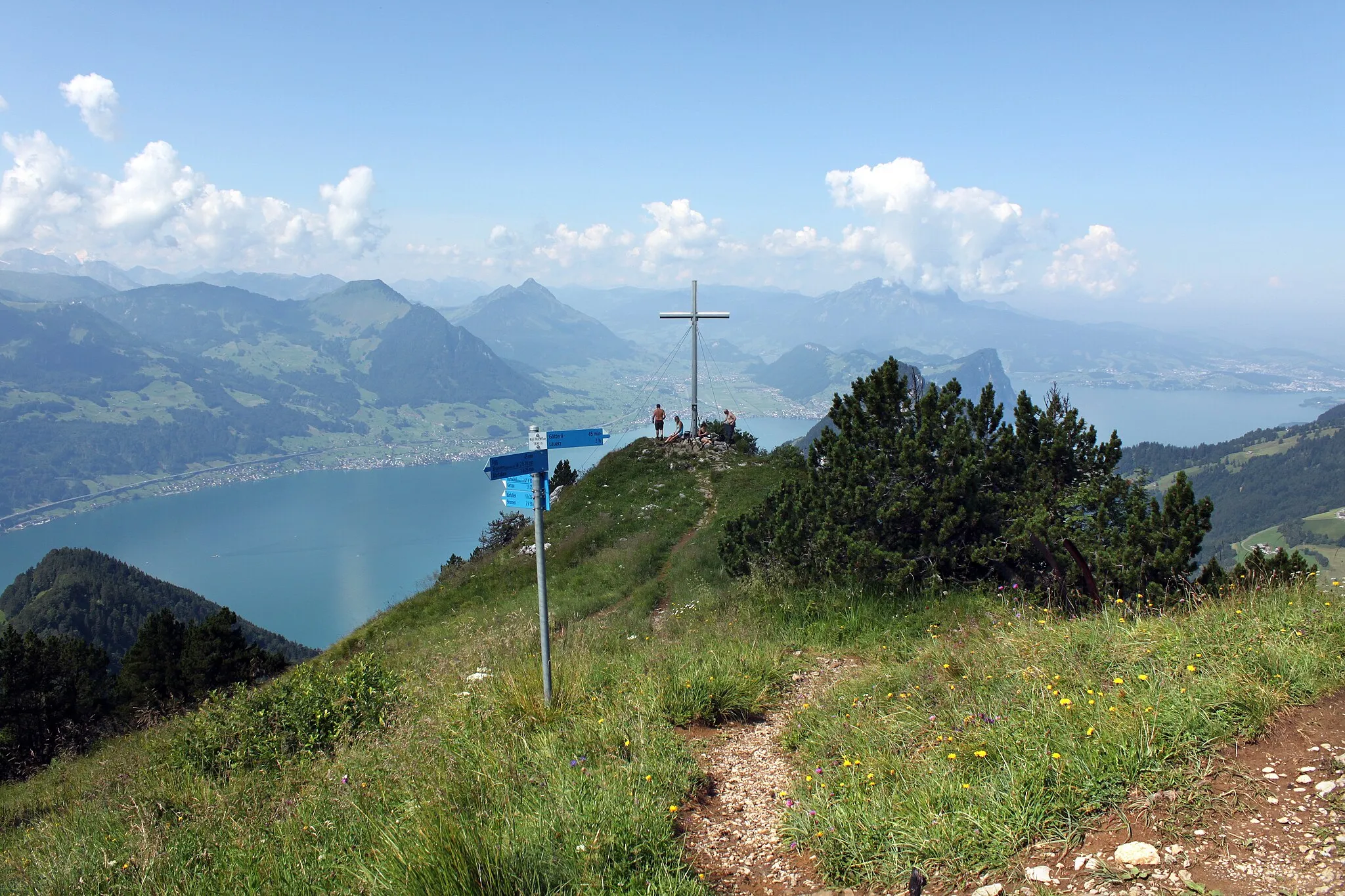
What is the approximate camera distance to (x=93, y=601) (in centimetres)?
8262

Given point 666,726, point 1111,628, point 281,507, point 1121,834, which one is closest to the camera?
point 1121,834

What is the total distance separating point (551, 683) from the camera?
6.59 m

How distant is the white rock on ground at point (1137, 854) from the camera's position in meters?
3.24

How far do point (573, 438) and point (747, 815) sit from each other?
3.48 m

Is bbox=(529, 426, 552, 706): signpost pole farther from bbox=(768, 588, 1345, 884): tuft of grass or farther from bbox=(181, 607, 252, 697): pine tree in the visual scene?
bbox=(181, 607, 252, 697): pine tree

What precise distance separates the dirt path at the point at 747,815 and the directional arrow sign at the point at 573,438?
270cm

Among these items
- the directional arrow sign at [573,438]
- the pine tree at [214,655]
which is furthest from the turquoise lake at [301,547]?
the directional arrow sign at [573,438]

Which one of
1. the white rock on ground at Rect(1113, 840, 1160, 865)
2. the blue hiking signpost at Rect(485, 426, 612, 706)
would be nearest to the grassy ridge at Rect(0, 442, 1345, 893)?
the white rock on ground at Rect(1113, 840, 1160, 865)

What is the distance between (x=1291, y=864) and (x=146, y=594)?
106 metres

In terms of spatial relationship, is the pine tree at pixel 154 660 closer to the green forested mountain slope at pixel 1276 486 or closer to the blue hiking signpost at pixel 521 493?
the blue hiking signpost at pixel 521 493

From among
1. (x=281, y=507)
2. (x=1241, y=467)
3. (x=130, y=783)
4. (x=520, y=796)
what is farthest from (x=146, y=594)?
(x=1241, y=467)

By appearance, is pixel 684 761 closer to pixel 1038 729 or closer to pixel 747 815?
pixel 747 815

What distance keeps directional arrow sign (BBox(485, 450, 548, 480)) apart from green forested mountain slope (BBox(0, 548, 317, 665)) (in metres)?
77.1

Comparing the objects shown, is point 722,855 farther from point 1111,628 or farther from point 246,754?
point 246,754
